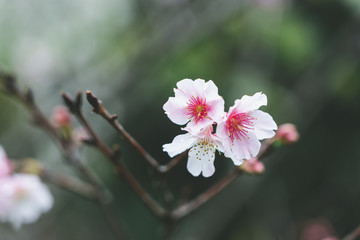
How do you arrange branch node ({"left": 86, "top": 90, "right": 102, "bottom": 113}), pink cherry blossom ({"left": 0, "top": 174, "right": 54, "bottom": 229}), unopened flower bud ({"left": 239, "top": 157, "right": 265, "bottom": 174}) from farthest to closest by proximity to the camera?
pink cherry blossom ({"left": 0, "top": 174, "right": 54, "bottom": 229}), unopened flower bud ({"left": 239, "top": 157, "right": 265, "bottom": 174}), branch node ({"left": 86, "top": 90, "right": 102, "bottom": 113})

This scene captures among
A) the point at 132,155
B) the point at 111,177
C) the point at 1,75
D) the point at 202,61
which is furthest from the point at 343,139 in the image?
the point at 1,75

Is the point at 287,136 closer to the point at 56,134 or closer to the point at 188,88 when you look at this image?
the point at 188,88

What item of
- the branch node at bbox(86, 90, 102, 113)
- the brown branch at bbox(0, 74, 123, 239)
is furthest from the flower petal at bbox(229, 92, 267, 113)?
the brown branch at bbox(0, 74, 123, 239)

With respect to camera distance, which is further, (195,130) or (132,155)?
(132,155)

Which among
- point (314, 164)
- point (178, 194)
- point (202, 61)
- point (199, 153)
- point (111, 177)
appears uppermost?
point (202, 61)

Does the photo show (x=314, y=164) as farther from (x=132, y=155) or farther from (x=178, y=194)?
(x=132, y=155)

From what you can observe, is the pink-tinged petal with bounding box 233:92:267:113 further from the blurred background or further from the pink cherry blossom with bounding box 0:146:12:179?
the blurred background
